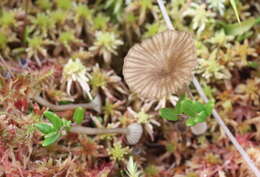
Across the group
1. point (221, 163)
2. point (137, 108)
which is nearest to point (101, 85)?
point (137, 108)

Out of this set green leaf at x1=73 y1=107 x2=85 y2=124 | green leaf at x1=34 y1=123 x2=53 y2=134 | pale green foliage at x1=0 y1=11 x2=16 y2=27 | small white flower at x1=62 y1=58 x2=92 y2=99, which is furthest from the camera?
pale green foliage at x1=0 y1=11 x2=16 y2=27

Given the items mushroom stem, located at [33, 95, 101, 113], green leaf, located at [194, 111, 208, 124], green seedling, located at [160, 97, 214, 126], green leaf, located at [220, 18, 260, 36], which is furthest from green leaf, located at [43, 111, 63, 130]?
green leaf, located at [220, 18, 260, 36]

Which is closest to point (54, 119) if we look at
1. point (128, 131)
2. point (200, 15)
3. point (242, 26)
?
point (128, 131)

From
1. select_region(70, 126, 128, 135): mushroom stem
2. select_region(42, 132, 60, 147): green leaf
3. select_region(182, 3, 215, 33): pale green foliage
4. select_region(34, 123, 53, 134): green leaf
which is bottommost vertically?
select_region(70, 126, 128, 135): mushroom stem

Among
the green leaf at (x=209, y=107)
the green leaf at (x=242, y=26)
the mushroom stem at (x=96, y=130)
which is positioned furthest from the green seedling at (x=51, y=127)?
the green leaf at (x=242, y=26)

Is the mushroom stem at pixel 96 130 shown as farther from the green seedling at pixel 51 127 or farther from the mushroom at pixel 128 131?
the green seedling at pixel 51 127

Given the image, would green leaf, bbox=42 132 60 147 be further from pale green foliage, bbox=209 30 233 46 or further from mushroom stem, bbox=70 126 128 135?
pale green foliage, bbox=209 30 233 46
